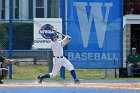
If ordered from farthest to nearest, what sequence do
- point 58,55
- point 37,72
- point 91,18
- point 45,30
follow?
1. point 37,72
2. point 45,30
3. point 91,18
4. point 58,55

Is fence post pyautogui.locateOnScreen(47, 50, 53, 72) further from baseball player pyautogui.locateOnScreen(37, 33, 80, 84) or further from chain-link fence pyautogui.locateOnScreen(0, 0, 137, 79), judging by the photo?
baseball player pyautogui.locateOnScreen(37, 33, 80, 84)

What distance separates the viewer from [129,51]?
73.7 feet

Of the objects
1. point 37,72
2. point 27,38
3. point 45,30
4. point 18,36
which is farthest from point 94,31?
point 18,36

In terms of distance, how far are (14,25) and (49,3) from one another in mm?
2639

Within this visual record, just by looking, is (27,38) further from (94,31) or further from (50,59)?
(94,31)

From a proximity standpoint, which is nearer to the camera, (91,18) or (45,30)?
(91,18)

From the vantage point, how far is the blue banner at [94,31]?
65.4 feet

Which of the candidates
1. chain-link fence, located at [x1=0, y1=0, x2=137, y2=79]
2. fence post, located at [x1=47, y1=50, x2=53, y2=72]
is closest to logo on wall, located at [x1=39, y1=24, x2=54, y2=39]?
chain-link fence, located at [x1=0, y1=0, x2=137, y2=79]

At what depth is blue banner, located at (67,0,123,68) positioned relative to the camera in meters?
19.9

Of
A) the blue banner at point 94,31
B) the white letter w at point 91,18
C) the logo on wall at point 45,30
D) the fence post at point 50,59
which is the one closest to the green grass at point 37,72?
the fence post at point 50,59

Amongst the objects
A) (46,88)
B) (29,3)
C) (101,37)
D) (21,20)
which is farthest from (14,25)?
(46,88)

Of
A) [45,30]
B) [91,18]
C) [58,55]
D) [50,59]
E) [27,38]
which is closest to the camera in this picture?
[58,55]

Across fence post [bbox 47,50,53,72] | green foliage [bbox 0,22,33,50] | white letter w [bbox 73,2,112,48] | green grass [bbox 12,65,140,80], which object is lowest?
green grass [bbox 12,65,140,80]

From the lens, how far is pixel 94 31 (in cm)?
2000
